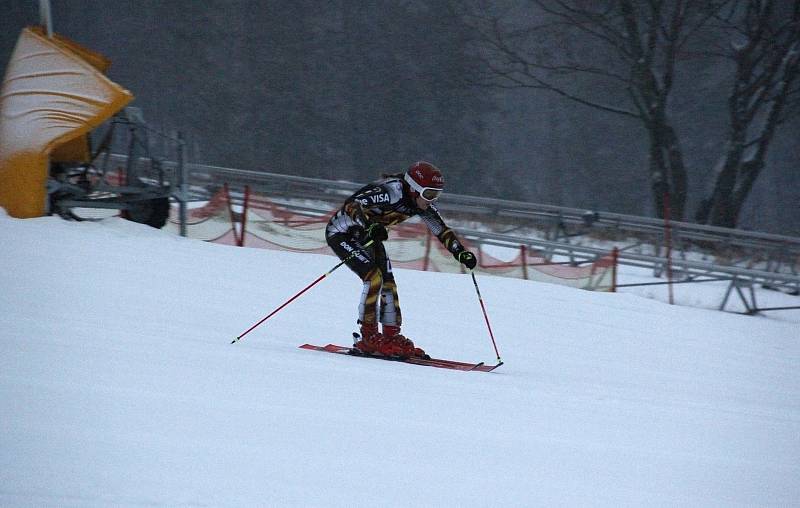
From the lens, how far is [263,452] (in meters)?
3.42

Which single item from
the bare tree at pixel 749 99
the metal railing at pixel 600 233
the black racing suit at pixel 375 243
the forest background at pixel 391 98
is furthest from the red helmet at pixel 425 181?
the forest background at pixel 391 98

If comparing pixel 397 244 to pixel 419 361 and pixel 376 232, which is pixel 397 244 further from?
pixel 419 361

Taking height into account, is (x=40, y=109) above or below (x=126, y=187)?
above

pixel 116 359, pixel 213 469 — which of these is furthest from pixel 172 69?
pixel 213 469

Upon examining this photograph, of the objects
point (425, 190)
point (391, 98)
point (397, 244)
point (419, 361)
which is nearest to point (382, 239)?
point (425, 190)

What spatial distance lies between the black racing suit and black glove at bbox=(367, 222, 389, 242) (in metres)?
0.12

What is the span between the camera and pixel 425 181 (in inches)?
264

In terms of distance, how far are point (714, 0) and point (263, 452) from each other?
23.2 meters

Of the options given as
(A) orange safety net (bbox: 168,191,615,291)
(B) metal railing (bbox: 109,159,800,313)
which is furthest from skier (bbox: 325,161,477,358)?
(B) metal railing (bbox: 109,159,800,313)

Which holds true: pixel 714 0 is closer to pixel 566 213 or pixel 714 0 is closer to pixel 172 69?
pixel 566 213

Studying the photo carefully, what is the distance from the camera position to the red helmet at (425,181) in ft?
22.0

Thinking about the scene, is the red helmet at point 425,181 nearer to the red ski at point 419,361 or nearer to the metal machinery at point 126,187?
the red ski at point 419,361

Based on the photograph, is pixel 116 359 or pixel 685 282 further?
pixel 685 282

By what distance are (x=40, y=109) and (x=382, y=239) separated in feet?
24.2
